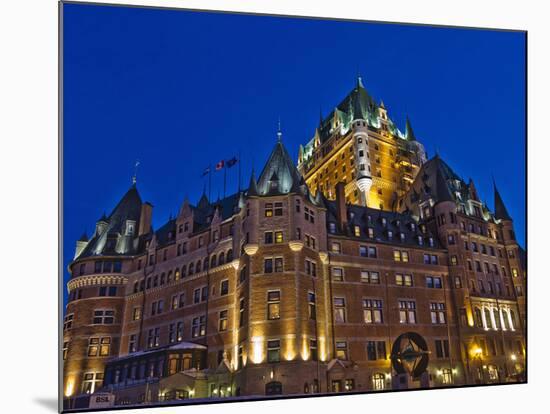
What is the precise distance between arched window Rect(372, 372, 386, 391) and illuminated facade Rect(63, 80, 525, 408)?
6 cm

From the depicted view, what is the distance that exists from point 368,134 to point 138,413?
77.2 ft

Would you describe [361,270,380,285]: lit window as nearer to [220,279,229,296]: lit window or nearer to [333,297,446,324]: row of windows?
[333,297,446,324]: row of windows

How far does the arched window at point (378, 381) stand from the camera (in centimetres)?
2525

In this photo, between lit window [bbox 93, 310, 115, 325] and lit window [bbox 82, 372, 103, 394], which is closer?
lit window [bbox 82, 372, 103, 394]

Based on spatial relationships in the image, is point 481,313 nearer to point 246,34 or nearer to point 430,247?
point 430,247

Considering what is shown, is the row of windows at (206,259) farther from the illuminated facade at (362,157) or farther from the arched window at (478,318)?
the arched window at (478,318)

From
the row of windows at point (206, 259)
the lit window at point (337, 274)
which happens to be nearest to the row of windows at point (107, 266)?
the row of windows at point (206, 259)

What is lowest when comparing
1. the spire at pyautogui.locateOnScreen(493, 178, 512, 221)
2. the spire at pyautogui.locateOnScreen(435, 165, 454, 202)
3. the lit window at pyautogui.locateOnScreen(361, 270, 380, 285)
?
the lit window at pyautogui.locateOnScreen(361, 270, 380, 285)

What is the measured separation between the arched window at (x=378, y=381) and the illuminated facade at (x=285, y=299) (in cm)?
6

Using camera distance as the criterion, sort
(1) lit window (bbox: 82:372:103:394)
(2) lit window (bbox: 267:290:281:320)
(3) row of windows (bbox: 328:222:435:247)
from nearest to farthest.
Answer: (1) lit window (bbox: 82:372:103:394), (2) lit window (bbox: 267:290:281:320), (3) row of windows (bbox: 328:222:435:247)

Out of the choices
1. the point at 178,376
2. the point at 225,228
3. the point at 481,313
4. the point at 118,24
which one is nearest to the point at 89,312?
the point at 178,376

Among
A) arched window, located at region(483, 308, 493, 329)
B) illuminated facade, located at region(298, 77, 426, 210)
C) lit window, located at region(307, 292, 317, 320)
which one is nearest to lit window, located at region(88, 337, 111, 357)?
lit window, located at region(307, 292, 317, 320)

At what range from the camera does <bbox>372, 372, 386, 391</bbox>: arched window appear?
25250 millimetres

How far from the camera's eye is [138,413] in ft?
68.3
